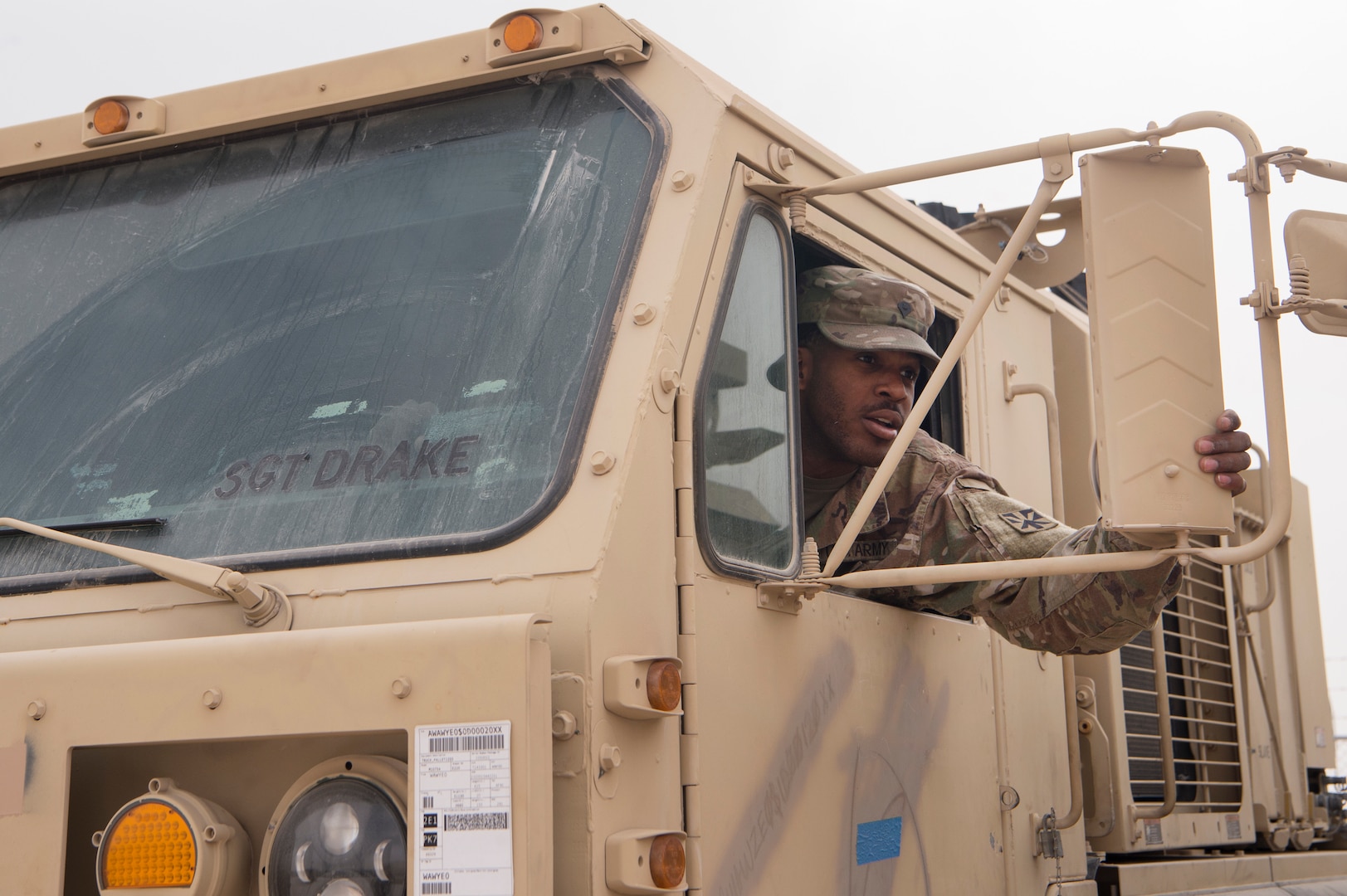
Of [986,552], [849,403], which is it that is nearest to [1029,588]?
[986,552]

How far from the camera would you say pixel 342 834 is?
2020mm

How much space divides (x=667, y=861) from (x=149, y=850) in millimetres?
710

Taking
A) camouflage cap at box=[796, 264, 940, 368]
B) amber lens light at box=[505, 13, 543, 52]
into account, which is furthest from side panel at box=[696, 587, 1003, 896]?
amber lens light at box=[505, 13, 543, 52]

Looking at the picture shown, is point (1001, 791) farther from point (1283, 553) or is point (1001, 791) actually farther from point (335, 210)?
point (1283, 553)

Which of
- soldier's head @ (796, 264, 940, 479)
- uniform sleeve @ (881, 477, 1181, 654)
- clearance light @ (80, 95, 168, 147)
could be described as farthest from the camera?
soldier's head @ (796, 264, 940, 479)

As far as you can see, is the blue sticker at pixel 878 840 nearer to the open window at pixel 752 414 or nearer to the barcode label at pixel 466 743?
the open window at pixel 752 414

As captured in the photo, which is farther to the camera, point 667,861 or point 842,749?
point 842,749

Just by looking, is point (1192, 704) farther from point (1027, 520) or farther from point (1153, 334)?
point (1153, 334)

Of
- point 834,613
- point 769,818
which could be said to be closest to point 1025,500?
point 834,613

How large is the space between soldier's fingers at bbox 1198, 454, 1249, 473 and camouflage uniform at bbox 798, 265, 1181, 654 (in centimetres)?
63

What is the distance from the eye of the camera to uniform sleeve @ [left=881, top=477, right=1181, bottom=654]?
2.98m

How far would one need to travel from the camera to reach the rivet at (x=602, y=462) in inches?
88.0

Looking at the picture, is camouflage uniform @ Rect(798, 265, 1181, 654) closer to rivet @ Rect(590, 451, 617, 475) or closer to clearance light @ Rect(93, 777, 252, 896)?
rivet @ Rect(590, 451, 617, 475)

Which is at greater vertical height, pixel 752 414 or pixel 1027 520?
pixel 752 414
